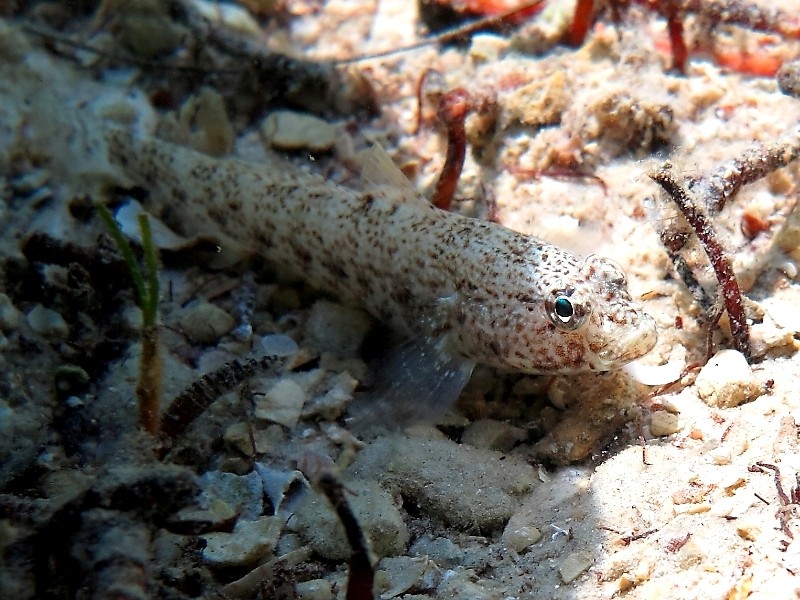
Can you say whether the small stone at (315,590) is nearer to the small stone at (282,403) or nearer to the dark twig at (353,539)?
the dark twig at (353,539)

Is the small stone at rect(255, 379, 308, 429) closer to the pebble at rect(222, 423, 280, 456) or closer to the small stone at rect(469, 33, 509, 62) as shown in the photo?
the pebble at rect(222, 423, 280, 456)

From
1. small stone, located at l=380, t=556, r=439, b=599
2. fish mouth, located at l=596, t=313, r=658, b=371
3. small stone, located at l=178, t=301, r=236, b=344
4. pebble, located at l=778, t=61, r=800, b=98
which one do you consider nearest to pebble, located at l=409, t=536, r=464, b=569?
small stone, located at l=380, t=556, r=439, b=599

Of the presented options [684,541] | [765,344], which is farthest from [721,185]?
[684,541]

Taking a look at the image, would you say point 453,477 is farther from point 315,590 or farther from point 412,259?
point 412,259

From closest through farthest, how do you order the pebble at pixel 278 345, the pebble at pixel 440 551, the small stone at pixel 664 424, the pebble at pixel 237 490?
the pebble at pixel 440 551, the pebble at pixel 237 490, the small stone at pixel 664 424, the pebble at pixel 278 345

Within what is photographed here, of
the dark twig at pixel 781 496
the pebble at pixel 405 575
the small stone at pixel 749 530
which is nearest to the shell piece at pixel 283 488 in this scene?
the pebble at pixel 405 575
